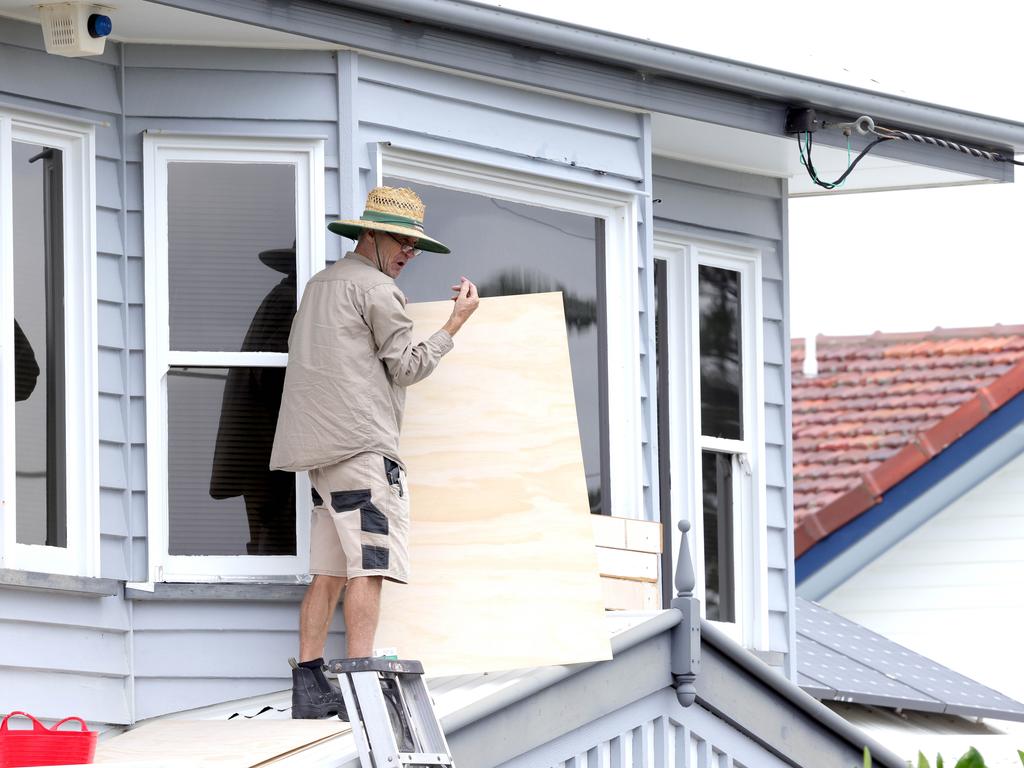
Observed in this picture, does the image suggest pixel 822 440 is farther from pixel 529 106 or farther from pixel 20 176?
pixel 20 176

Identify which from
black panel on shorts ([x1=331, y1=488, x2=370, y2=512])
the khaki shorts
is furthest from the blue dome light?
black panel on shorts ([x1=331, y1=488, x2=370, y2=512])

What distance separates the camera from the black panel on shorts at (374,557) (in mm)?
7461

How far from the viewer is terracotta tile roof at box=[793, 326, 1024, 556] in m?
15.8

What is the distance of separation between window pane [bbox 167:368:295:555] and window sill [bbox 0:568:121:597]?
0.34 m

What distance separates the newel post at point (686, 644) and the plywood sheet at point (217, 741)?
129 centimetres

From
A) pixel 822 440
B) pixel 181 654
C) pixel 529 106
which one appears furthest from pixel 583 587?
pixel 822 440

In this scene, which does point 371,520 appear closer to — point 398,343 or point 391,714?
point 398,343

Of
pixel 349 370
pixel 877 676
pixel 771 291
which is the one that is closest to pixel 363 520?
pixel 349 370

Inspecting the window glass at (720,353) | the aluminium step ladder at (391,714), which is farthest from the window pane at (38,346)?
the window glass at (720,353)

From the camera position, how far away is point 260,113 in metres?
8.30

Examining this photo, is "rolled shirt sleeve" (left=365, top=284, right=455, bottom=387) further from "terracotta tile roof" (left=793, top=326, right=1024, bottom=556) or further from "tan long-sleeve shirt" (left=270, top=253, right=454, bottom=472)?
"terracotta tile roof" (left=793, top=326, right=1024, bottom=556)

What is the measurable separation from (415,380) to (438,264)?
122cm

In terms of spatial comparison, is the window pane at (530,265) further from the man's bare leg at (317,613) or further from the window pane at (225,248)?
the man's bare leg at (317,613)

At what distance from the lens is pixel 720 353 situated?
35.4 feet
